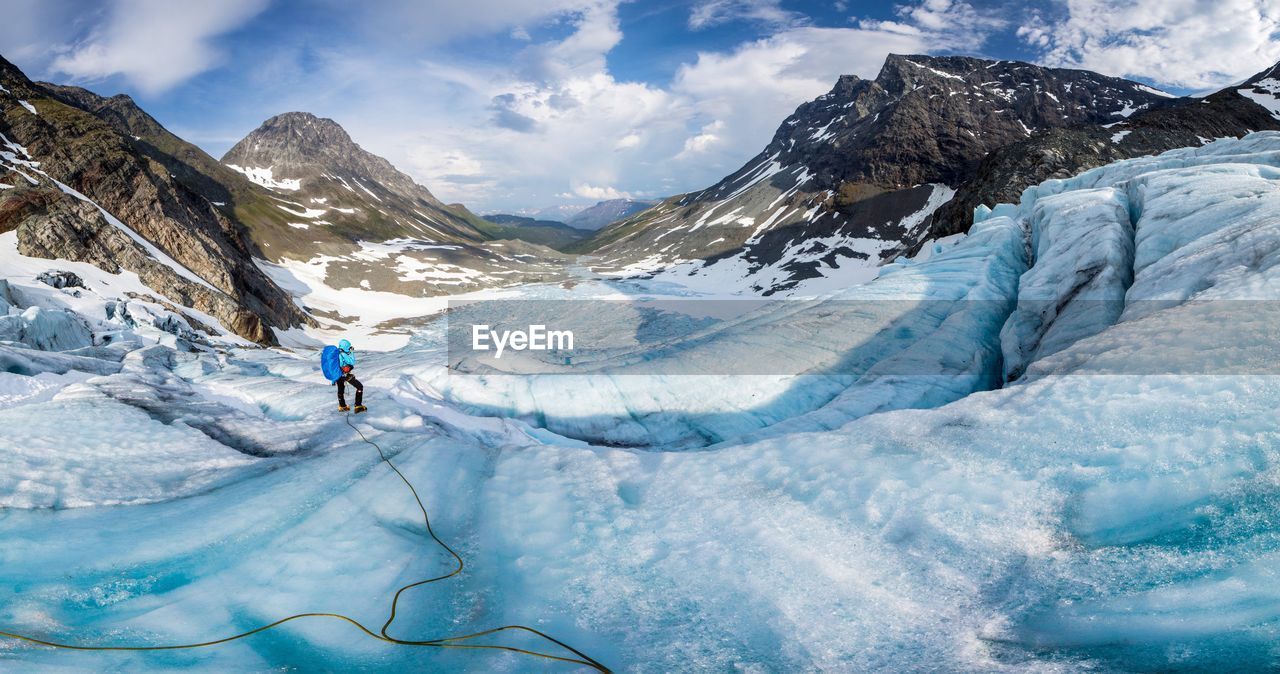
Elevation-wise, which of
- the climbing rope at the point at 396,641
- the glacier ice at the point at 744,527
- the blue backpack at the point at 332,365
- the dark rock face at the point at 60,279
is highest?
the dark rock face at the point at 60,279

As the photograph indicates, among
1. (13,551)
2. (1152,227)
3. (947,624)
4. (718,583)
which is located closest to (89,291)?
(13,551)

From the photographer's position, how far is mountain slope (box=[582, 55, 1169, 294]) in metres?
106

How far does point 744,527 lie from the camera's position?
24.4 feet

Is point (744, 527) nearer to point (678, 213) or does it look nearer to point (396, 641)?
point (396, 641)

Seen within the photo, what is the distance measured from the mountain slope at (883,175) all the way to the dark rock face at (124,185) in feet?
237

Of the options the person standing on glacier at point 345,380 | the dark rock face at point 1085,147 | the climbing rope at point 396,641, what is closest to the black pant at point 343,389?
the person standing on glacier at point 345,380

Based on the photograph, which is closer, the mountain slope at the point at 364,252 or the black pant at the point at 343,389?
the black pant at the point at 343,389

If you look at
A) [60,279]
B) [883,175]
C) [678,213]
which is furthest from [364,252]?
→ [883,175]

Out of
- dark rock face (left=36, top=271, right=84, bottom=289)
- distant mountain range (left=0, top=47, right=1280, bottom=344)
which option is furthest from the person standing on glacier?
distant mountain range (left=0, top=47, right=1280, bottom=344)

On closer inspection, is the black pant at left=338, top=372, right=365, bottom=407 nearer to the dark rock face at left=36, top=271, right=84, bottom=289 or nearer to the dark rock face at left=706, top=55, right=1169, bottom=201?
the dark rock face at left=36, top=271, right=84, bottom=289

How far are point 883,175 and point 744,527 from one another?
4906 inches

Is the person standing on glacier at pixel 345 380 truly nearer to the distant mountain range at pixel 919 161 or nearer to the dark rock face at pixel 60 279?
the dark rock face at pixel 60 279

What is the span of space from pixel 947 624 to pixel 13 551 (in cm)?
1036

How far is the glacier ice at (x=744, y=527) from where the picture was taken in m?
5.44
